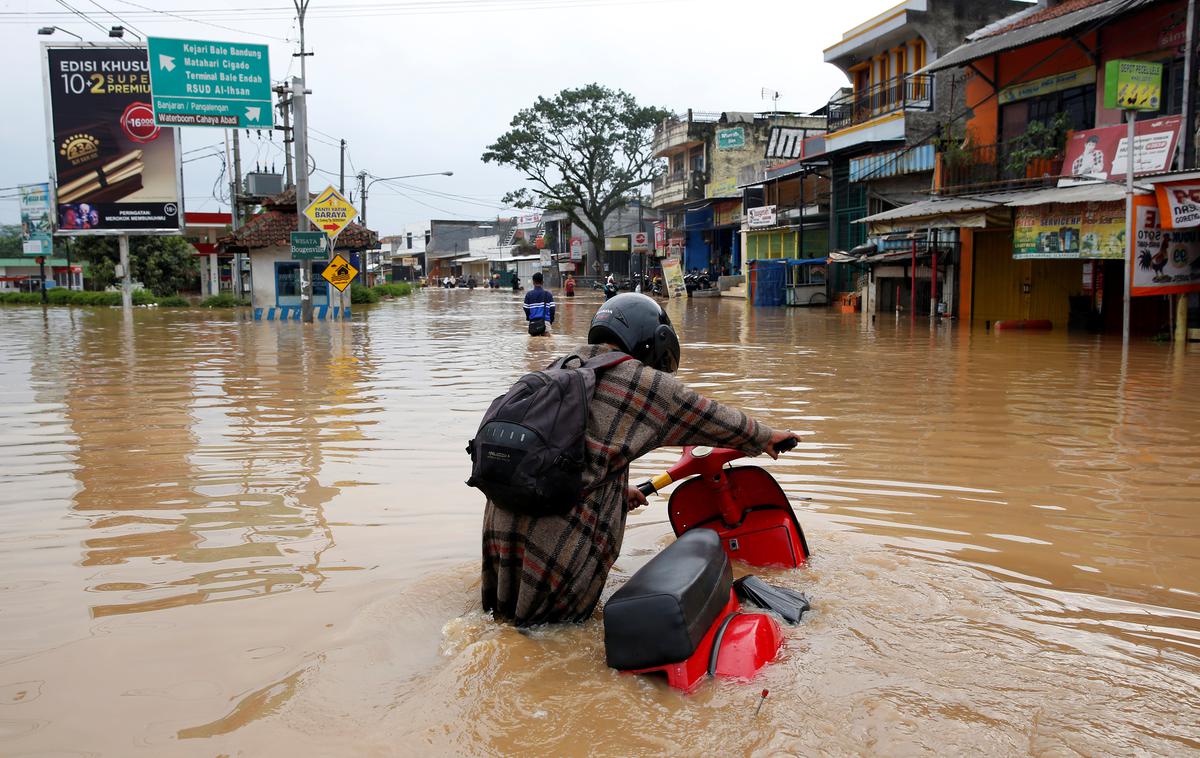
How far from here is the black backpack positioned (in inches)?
117

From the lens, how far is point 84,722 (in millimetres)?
2889

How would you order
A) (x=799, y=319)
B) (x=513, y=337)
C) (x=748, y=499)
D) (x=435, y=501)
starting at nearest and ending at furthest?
1. (x=748, y=499)
2. (x=435, y=501)
3. (x=513, y=337)
4. (x=799, y=319)

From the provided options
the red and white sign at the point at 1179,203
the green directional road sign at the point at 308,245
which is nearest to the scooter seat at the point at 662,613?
the red and white sign at the point at 1179,203

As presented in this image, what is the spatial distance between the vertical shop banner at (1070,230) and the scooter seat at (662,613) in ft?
51.2

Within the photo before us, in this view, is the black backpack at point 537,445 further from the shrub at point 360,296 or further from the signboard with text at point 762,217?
the shrub at point 360,296

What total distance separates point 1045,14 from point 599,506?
22.1 m

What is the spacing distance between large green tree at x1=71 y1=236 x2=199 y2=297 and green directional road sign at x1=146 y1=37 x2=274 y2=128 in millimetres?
20894

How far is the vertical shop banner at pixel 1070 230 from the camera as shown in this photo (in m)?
16.2

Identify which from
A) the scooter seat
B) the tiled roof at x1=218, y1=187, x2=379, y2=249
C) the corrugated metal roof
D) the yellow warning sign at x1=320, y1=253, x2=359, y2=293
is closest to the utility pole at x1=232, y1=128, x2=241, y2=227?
the tiled roof at x1=218, y1=187, x2=379, y2=249

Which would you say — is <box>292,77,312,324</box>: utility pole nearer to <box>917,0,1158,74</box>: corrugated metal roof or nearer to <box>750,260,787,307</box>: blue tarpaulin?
<box>917,0,1158,74</box>: corrugated metal roof

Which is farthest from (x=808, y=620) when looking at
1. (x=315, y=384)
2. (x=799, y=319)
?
(x=799, y=319)

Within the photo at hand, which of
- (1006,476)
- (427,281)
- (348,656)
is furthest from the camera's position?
(427,281)

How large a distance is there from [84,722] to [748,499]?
8.65 feet

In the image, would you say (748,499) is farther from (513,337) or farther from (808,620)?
(513,337)
